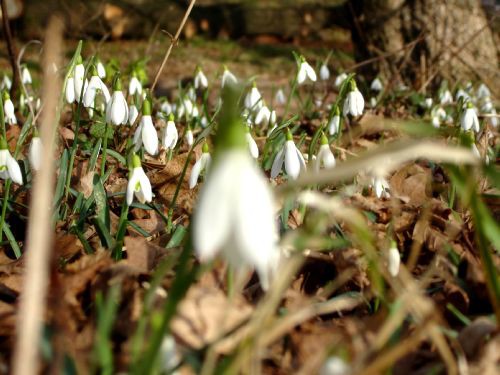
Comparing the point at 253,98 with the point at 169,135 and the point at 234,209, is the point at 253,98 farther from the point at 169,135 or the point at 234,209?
the point at 234,209

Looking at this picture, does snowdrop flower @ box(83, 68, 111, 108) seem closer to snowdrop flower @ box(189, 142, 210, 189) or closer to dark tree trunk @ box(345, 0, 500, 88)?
snowdrop flower @ box(189, 142, 210, 189)

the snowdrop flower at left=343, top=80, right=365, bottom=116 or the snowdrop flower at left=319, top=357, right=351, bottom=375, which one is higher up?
the snowdrop flower at left=343, top=80, right=365, bottom=116

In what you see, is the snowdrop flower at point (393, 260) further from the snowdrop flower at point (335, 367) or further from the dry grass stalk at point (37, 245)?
the dry grass stalk at point (37, 245)

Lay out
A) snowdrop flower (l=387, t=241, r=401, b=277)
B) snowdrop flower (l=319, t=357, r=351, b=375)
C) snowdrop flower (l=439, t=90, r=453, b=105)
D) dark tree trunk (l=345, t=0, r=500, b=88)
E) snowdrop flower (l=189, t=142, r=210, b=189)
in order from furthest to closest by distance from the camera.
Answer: dark tree trunk (l=345, t=0, r=500, b=88) < snowdrop flower (l=439, t=90, r=453, b=105) < snowdrop flower (l=189, t=142, r=210, b=189) < snowdrop flower (l=387, t=241, r=401, b=277) < snowdrop flower (l=319, t=357, r=351, b=375)

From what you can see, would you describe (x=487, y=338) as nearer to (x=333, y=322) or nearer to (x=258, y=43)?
(x=333, y=322)

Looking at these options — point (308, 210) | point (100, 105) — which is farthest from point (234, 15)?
point (308, 210)

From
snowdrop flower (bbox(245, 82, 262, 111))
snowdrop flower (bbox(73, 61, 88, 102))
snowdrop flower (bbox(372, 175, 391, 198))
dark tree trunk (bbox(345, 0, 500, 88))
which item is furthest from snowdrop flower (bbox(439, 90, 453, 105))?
snowdrop flower (bbox(73, 61, 88, 102))

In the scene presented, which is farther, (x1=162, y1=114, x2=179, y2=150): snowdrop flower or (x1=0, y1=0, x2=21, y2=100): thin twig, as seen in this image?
(x1=0, y1=0, x2=21, y2=100): thin twig

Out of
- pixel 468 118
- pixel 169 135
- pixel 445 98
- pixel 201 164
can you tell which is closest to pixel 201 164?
pixel 201 164
